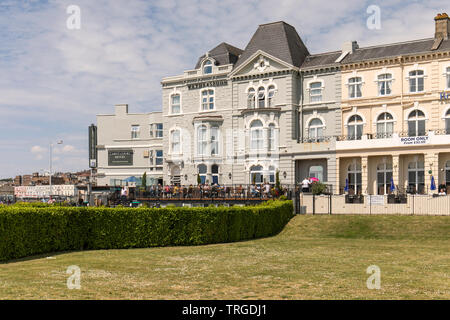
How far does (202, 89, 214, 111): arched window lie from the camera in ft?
169

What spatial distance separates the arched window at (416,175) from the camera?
134 feet

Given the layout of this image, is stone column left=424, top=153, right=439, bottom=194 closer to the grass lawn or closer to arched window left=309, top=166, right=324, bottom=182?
arched window left=309, top=166, right=324, bottom=182

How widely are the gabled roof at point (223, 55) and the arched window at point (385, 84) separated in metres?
14.8

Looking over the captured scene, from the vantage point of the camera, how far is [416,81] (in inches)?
1654

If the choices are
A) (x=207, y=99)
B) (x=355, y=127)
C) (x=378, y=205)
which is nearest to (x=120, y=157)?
(x=207, y=99)

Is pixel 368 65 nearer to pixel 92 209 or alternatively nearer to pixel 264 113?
pixel 264 113

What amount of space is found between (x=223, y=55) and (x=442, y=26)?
64.5 ft

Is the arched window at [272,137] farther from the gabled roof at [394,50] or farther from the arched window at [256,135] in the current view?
the gabled roof at [394,50]

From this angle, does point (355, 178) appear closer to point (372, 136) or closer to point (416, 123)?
point (372, 136)

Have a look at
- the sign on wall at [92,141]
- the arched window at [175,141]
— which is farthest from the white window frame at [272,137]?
the sign on wall at [92,141]

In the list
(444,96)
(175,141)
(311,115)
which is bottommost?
(175,141)

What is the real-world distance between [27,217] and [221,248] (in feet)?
25.7

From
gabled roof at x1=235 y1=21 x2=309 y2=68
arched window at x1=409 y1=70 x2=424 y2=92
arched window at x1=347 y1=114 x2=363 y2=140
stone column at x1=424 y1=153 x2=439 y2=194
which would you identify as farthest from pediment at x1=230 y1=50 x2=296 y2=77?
stone column at x1=424 y1=153 x2=439 y2=194

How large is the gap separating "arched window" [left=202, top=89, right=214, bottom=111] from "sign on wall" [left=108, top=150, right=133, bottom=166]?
14.4 metres
